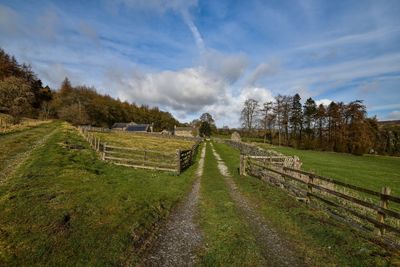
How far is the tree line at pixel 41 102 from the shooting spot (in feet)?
139

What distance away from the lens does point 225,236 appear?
683 centimetres

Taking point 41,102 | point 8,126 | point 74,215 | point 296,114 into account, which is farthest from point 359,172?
point 41,102

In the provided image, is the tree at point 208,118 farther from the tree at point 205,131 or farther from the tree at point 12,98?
the tree at point 12,98

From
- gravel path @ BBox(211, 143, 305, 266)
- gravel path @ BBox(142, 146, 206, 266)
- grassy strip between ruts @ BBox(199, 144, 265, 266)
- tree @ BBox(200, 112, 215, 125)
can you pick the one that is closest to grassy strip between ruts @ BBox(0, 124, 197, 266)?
gravel path @ BBox(142, 146, 206, 266)

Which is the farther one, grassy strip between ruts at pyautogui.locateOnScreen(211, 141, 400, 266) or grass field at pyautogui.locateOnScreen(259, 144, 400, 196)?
grass field at pyautogui.locateOnScreen(259, 144, 400, 196)

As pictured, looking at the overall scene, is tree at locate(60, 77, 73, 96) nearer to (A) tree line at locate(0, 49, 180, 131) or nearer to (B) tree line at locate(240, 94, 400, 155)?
(A) tree line at locate(0, 49, 180, 131)

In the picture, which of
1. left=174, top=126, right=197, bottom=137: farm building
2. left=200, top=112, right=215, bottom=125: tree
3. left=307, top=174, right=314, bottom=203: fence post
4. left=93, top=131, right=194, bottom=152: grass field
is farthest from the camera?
left=200, top=112, right=215, bottom=125: tree

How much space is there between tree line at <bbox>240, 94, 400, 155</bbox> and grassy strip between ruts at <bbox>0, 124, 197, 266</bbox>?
6335 cm

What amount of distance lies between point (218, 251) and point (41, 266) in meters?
4.09

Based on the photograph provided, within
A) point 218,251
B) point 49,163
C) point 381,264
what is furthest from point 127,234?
point 49,163

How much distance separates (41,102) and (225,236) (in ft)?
324

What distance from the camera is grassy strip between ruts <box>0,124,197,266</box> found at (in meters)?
5.23

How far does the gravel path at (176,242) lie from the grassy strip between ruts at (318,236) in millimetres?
2974

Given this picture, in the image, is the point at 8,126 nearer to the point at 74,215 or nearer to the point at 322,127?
the point at 74,215
